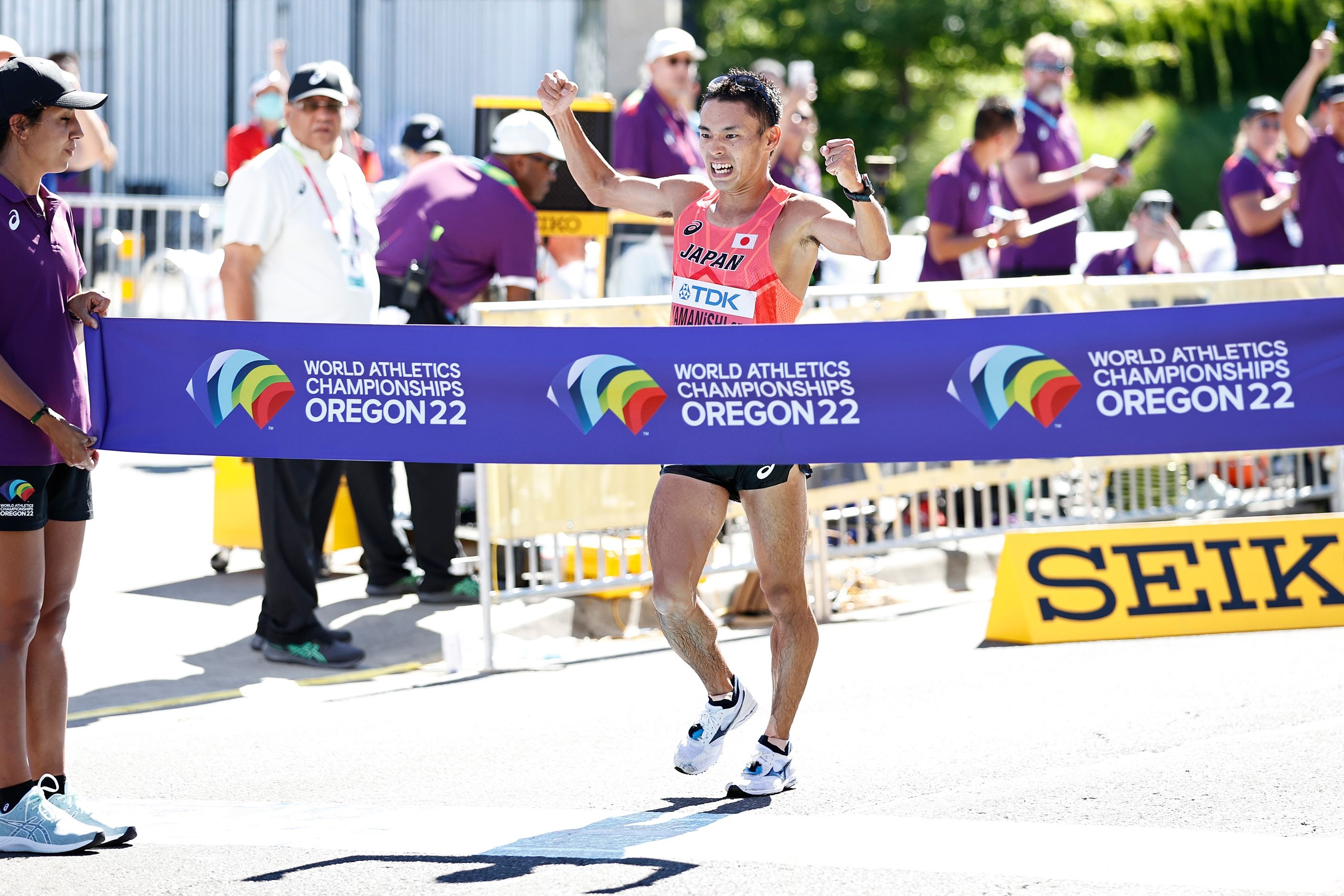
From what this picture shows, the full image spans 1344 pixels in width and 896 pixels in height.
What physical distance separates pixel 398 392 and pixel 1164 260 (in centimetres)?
771

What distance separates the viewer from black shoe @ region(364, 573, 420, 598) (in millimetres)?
9133

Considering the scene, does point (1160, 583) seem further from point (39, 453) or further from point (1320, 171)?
point (39, 453)

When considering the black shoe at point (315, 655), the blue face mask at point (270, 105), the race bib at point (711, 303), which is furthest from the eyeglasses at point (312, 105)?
the blue face mask at point (270, 105)

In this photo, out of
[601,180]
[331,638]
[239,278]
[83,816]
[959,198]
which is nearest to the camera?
[83,816]

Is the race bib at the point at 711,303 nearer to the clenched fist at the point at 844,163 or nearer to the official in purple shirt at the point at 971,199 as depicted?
the clenched fist at the point at 844,163

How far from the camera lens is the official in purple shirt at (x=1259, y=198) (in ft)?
39.0

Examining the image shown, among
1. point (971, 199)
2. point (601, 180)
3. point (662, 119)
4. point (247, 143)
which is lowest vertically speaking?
point (601, 180)

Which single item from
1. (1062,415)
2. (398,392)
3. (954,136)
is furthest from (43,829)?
(954,136)

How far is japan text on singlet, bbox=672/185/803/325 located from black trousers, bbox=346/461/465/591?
3.23 metres

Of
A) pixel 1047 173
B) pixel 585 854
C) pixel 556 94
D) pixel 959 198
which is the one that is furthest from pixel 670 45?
pixel 585 854

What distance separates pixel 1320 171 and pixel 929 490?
3891mm

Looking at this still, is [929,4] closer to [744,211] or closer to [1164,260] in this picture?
[1164,260]

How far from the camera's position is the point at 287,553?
7883mm

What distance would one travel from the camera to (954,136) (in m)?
27.7
